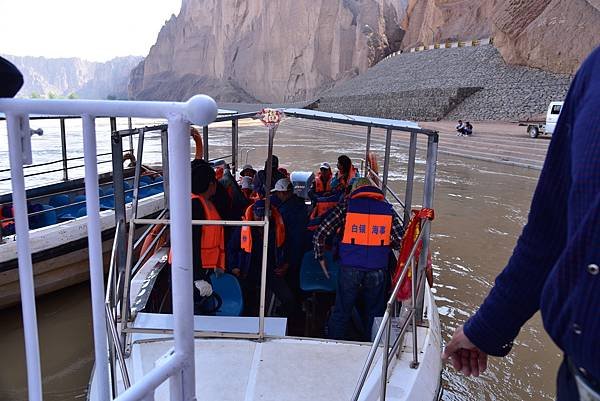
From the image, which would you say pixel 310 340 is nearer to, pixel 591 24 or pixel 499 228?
pixel 499 228

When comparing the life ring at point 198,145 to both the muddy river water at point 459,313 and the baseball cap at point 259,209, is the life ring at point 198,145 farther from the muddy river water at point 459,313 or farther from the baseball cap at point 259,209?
the baseball cap at point 259,209

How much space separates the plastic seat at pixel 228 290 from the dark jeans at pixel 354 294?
2.62 ft

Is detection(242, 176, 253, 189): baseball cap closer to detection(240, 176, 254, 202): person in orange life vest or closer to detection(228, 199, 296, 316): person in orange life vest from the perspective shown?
detection(240, 176, 254, 202): person in orange life vest

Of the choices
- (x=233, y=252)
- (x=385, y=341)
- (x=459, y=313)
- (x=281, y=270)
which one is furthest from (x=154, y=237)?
(x=459, y=313)

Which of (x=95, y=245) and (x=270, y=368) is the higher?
(x=95, y=245)

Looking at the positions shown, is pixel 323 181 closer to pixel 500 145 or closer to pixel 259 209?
pixel 259 209

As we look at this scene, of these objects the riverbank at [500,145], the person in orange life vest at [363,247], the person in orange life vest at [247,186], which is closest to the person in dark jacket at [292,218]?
the person in orange life vest at [363,247]

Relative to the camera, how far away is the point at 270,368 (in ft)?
9.96

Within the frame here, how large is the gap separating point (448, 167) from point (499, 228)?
29.6 feet

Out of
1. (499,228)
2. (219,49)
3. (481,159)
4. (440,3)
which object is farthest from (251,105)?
(499,228)

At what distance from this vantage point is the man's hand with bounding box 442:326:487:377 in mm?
1423

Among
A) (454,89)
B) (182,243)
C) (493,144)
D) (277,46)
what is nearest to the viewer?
(182,243)

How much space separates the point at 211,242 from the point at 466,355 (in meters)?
2.70

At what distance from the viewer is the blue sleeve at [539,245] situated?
112 centimetres
